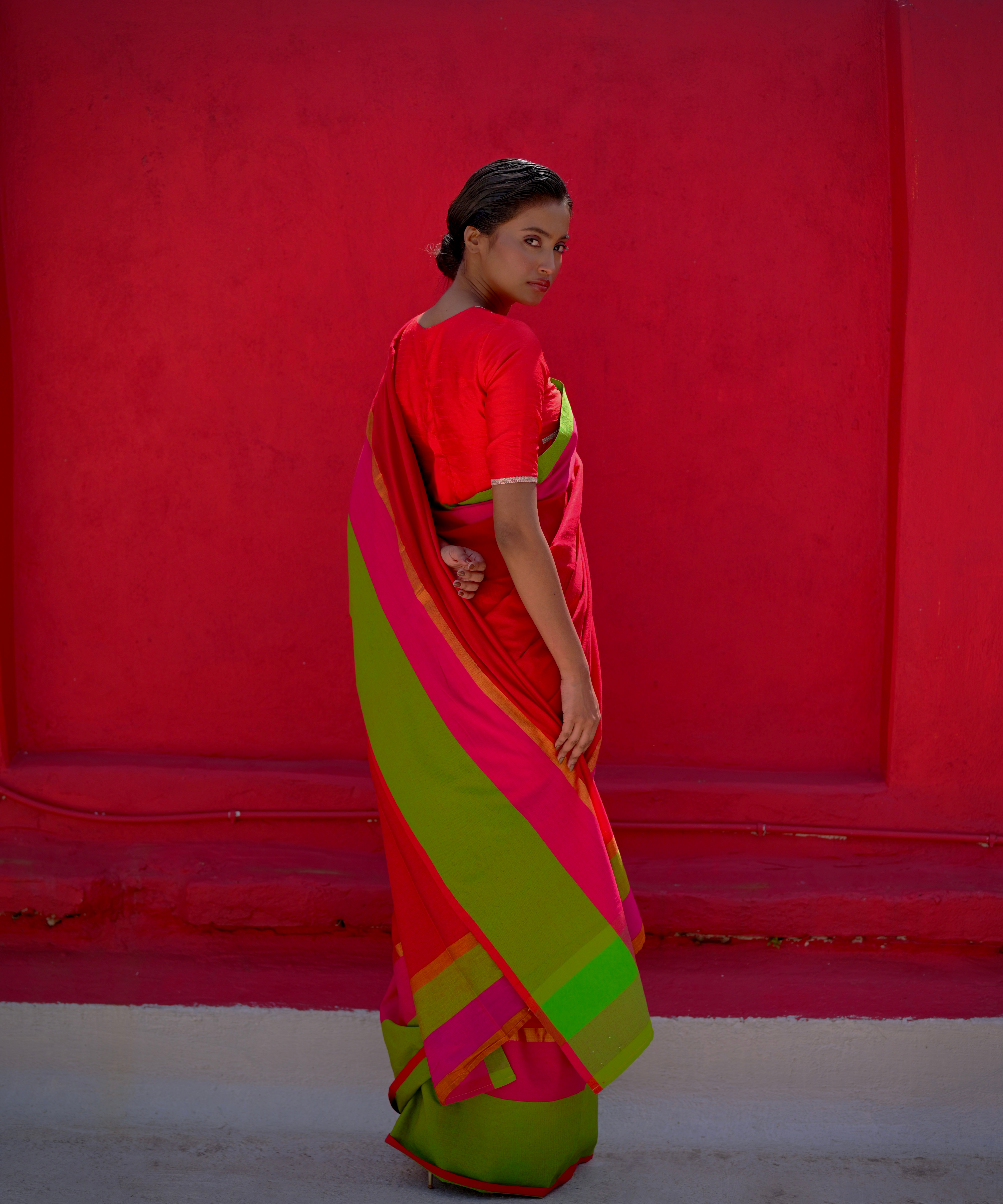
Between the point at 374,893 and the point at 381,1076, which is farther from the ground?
the point at 374,893

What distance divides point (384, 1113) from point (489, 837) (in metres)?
0.81

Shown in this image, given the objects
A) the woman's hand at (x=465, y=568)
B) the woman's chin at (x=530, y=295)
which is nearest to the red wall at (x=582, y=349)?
the woman's chin at (x=530, y=295)

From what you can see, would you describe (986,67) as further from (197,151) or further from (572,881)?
(572,881)

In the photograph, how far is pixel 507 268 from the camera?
74.9 inches

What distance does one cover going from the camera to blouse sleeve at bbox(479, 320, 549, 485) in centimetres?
180

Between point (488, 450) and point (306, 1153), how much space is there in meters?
1.46

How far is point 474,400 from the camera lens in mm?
1848

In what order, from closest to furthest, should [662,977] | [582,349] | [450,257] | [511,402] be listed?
[511,402]
[450,257]
[662,977]
[582,349]

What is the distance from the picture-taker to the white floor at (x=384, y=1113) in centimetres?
208

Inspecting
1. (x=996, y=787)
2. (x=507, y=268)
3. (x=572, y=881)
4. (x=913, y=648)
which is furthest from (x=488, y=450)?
(x=996, y=787)

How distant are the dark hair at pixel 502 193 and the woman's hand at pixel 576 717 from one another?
0.81 metres

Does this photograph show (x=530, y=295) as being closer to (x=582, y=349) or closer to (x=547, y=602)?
(x=547, y=602)

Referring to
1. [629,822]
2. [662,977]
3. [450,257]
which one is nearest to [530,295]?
[450,257]

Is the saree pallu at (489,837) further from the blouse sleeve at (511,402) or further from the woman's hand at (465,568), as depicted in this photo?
the blouse sleeve at (511,402)
